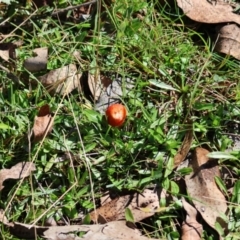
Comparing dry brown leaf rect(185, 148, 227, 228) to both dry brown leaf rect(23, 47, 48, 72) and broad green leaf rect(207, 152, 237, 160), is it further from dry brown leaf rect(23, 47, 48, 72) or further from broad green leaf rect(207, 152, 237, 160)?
dry brown leaf rect(23, 47, 48, 72)

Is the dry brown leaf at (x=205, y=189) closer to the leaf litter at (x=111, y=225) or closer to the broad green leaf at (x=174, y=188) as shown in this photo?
the broad green leaf at (x=174, y=188)

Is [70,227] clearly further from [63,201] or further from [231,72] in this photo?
[231,72]

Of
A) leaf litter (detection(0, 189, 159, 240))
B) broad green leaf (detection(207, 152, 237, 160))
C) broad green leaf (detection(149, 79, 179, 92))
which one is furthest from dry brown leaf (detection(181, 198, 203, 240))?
broad green leaf (detection(149, 79, 179, 92))

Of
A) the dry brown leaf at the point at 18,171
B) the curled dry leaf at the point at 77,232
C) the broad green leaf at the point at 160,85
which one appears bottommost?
the curled dry leaf at the point at 77,232

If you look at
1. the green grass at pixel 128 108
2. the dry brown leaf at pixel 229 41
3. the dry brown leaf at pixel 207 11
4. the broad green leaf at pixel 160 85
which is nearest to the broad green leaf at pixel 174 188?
the green grass at pixel 128 108

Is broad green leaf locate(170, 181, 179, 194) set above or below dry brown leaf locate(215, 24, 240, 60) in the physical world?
below

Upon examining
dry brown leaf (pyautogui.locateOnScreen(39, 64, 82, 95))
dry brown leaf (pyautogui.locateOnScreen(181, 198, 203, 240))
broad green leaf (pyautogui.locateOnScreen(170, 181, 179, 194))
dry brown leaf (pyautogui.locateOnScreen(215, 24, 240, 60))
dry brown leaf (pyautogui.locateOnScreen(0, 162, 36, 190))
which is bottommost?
dry brown leaf (pyautogui.locateOnScreen(181, 198, 203, 240))
